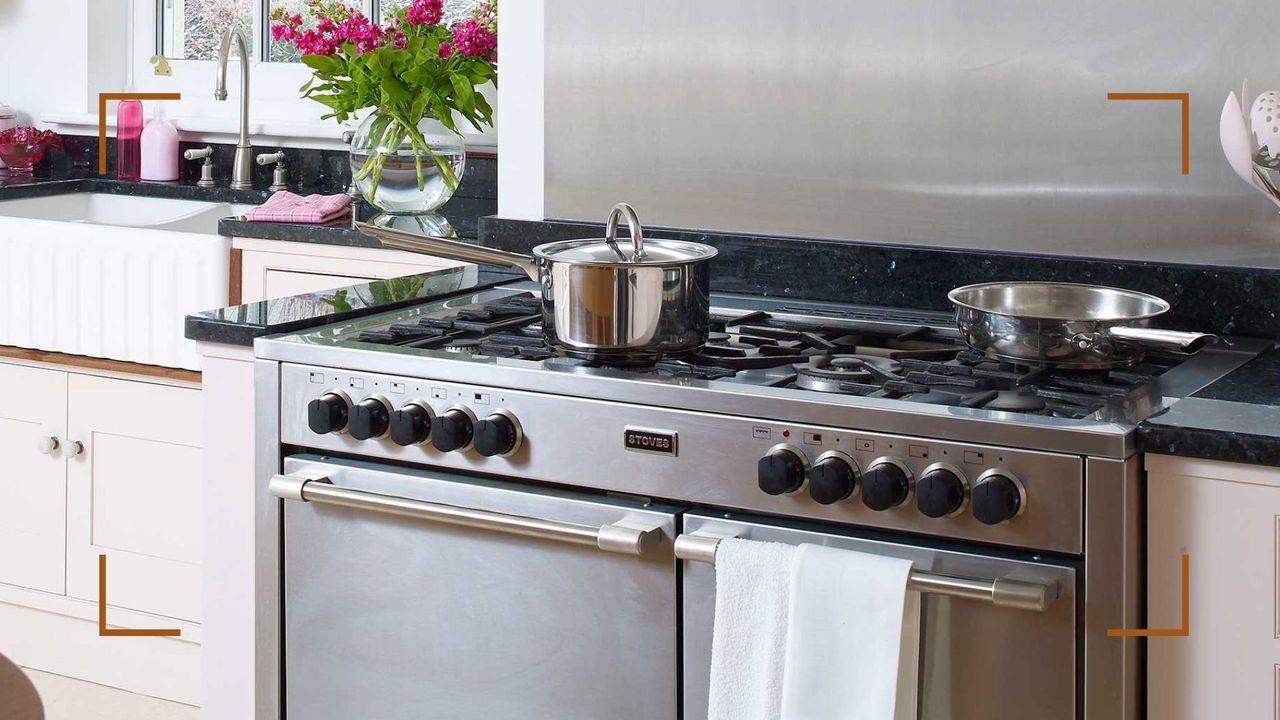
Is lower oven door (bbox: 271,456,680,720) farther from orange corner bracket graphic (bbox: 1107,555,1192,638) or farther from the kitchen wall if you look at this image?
the kitchen wall

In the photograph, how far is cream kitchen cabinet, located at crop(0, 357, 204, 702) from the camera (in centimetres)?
303

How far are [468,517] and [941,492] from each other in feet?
1.92

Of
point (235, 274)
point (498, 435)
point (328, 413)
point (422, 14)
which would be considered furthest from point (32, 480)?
point (498, 435)

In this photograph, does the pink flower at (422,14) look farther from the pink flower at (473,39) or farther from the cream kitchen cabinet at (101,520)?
the cream kitchen cabinet at (101,520)

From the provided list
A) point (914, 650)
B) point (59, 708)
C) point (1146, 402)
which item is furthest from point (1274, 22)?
point (59, 708)

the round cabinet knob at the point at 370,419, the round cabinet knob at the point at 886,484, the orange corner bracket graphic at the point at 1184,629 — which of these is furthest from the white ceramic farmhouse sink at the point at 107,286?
the orange corner bracket graphic at the point at 1184,629

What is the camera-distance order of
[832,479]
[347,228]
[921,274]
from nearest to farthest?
[832,479] < [921,274] < [347,228]

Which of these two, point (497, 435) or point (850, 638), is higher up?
point (497, 435)

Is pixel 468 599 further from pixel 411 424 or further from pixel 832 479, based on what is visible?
pixel 832 479

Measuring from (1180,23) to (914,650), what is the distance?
1.04 meters

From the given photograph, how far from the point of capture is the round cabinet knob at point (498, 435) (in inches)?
70.6

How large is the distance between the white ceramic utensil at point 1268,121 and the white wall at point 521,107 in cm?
118

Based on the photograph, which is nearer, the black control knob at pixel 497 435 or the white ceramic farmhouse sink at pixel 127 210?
the black control knob at pixel 497 435

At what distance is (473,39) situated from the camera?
3191 millimetres
